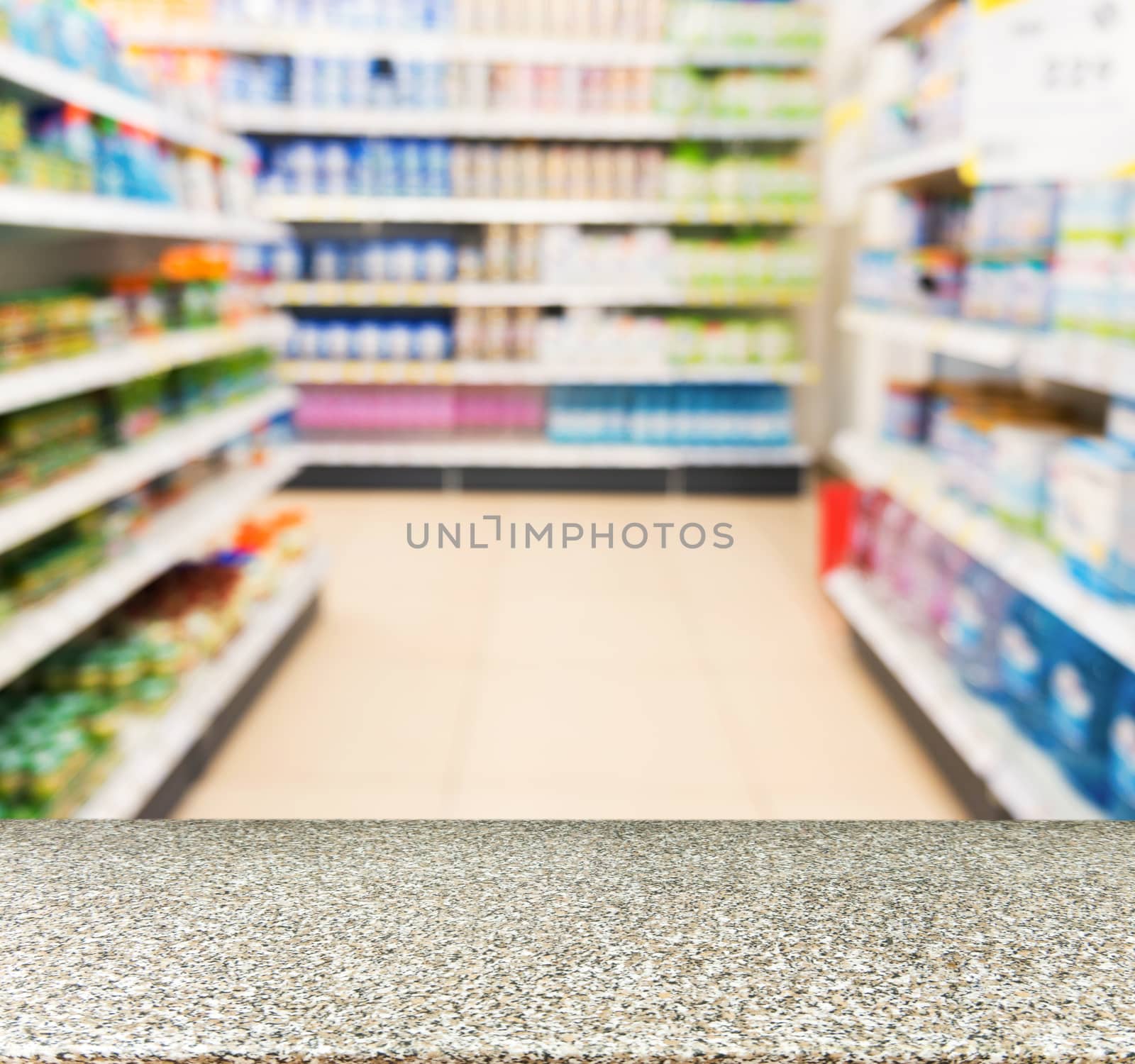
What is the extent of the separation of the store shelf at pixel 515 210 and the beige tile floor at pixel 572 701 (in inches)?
71.8

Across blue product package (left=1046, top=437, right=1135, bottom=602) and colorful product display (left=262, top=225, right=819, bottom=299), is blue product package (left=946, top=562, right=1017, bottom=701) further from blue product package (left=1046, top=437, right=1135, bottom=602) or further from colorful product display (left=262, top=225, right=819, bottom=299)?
colorful product display (left=262, top=225, right=819, bottom=299)

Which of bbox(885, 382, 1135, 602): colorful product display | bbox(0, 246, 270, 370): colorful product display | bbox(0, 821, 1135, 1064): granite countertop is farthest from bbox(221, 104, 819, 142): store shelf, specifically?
bbox(0, 821, 1135, 1064): granite countertop

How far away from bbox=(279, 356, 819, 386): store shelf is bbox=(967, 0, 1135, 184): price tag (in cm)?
348

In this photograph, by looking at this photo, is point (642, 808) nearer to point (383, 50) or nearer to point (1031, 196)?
point (1031, 196)

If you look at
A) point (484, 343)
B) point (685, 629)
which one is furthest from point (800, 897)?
point (484, 343)

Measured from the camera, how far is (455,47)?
5.80 metres

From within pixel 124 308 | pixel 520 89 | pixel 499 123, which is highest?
pixel 520 89

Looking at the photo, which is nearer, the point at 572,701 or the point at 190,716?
the point at 190,716

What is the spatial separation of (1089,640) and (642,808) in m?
1.05

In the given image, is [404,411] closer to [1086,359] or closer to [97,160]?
[97,160]

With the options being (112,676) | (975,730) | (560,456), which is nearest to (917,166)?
(975,730)

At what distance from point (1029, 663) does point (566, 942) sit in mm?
1992

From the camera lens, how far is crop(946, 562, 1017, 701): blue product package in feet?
9.11

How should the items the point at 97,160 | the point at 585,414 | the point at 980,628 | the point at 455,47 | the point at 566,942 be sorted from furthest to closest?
the point at 585,414 → the point at 455,47 → the point at 980,628 → the point at 97,160 → the point at 566,942
